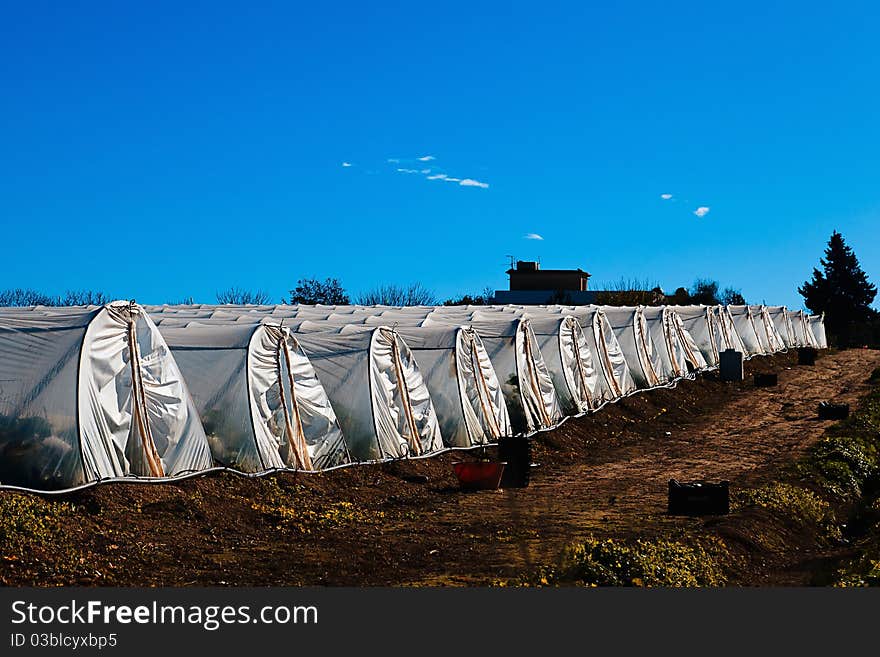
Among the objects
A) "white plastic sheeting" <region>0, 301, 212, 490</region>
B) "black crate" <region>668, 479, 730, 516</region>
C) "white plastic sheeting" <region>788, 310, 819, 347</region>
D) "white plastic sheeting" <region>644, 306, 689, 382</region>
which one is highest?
"white plastic sheeting" <region>788, 310, 819, 347</region>

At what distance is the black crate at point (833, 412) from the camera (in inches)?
1196

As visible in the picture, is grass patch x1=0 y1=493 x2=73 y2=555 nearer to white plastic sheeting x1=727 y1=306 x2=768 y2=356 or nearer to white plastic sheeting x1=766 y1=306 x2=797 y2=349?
white plastic sheeting x1=727 y1=306 x2=768 y2=356

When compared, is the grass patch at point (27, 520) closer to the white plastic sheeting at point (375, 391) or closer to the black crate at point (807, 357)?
the white plastic sheeting at point (375, 391)

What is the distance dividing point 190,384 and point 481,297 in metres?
61.6

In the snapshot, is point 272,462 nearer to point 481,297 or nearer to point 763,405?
point 763,405

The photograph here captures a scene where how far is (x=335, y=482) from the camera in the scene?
1850cm

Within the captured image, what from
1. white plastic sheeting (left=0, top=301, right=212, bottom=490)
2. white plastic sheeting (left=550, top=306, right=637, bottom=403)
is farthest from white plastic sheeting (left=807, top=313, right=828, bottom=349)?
white plastic sheeting (left=0, top=301, right=212, bottom=490)

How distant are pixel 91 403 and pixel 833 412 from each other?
73.5 ft

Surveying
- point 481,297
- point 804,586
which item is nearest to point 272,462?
point 804,586

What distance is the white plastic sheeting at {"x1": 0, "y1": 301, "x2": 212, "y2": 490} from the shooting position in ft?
49.9

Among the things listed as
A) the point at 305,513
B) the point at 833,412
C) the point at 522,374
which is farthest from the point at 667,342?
the point at 305,513

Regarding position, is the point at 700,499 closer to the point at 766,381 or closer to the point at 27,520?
the point at 27,520

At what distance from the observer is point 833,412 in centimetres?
3067

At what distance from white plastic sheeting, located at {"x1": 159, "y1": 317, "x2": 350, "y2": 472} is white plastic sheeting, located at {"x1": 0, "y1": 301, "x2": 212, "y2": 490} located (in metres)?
0.85
